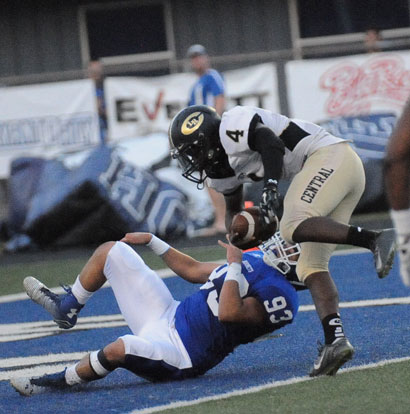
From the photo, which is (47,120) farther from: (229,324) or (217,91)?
(229,324)

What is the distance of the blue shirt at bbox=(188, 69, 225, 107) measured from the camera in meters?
11.6

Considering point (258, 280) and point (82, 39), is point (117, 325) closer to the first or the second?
point (258, 280)

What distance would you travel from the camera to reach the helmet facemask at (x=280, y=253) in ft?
16.4

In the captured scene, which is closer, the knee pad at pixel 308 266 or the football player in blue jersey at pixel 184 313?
the football player in blue jersey at pixel 184 313

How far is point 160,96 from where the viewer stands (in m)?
13.7

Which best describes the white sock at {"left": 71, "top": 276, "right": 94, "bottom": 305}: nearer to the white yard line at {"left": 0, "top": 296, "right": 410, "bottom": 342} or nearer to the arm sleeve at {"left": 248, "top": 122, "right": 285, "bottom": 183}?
the arm sleeve at {"left": 248, "top": 122, "right": 285, "bottom": 183}

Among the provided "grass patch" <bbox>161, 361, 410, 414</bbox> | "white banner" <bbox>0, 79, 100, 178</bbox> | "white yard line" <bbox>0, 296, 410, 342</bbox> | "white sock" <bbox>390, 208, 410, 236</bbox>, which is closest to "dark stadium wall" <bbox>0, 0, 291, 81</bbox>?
"white banner" <bbox>0, 79, 100, 178</bbox>

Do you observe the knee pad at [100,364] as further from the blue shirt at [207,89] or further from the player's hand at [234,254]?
the blue shirt at [207,89]

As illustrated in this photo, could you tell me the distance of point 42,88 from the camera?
13.8 metres

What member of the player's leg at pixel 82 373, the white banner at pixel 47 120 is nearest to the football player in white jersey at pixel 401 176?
the player's leg at pixel 82 373

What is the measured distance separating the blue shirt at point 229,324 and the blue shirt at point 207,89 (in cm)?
675

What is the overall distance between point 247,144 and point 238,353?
52.3 inches

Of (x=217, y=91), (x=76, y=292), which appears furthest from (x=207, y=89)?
(x=76, y=292)

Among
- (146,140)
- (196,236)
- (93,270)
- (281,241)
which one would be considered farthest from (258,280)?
(146,140)
